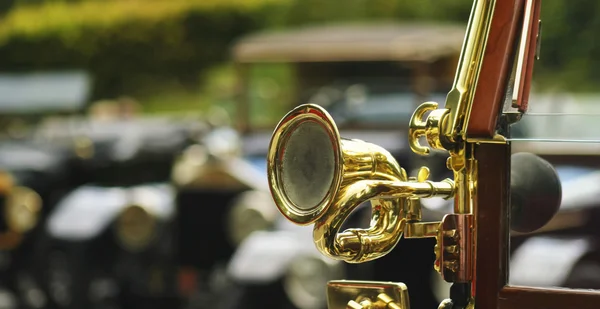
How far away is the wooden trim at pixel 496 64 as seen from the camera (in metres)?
1.40

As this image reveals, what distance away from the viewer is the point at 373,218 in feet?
4.79

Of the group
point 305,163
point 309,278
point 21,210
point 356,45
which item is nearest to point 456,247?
point 305,163

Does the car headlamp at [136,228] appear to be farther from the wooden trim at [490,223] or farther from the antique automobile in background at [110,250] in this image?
the wooden trim at [490,223]

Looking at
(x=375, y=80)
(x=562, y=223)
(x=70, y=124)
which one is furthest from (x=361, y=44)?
(x=562, y=223)

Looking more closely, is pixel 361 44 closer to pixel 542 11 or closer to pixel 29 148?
pixel 29 148

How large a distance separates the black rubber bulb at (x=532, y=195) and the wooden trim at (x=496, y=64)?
15 cm

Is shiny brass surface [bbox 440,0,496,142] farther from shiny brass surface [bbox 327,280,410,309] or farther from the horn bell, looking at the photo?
shiny brass surface [bbox 327,280,410,309]

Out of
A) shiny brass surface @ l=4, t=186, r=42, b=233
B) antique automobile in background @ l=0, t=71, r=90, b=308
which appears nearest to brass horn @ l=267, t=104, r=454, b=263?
antique automobile in background @ l=0, t=71, r=90, b=308

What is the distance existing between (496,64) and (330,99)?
19.1 ft

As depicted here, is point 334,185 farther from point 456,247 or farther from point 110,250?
point 110,250

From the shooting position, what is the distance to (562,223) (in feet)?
5.19

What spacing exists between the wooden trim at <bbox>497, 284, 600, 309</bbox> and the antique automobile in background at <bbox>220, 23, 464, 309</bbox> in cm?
374

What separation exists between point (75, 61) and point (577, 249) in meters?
18.1

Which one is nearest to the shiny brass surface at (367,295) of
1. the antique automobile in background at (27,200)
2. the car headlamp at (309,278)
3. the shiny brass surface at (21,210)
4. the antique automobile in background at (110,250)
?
the car headlamp at (309,278)
